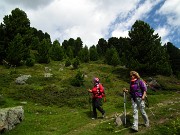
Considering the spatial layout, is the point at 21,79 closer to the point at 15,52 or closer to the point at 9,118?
the point at 15,52

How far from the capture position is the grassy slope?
56.2ft

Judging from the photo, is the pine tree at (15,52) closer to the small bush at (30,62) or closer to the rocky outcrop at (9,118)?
the small bush at (30,62)

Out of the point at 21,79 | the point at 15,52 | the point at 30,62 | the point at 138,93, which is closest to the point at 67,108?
the point at 138,93

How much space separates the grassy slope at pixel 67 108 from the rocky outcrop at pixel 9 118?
15.4 inches

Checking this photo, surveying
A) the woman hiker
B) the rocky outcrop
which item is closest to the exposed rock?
the rocky outcrop

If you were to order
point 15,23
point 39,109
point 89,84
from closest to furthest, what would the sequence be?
point 39,109, point 89,84, point 15,23

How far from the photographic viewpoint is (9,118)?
18875mm

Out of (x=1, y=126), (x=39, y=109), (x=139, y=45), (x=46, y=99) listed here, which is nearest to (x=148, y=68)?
(x=139, y=45)

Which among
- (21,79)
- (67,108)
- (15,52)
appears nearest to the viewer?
(67,108)

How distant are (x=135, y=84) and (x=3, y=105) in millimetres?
14999

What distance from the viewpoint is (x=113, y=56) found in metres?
71.0

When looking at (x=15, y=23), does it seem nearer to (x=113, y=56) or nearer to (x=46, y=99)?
(x=113, y=56)

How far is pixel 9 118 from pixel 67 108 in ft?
28.1

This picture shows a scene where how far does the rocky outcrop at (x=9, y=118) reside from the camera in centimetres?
1825
